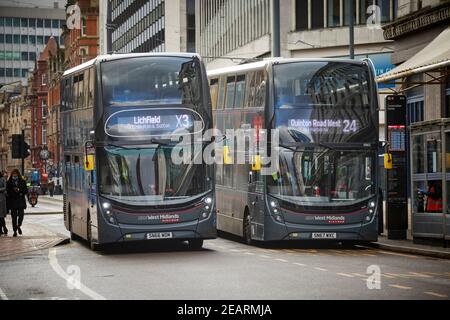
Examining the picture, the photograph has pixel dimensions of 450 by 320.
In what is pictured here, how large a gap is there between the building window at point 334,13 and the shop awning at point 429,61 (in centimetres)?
2245

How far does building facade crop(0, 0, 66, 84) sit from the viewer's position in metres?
176

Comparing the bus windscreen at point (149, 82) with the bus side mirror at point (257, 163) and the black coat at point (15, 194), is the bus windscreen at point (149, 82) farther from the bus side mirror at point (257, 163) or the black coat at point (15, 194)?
the black coat at point (15, 194)

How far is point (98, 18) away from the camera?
12000 centimetres

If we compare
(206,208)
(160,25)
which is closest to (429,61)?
(206,208)

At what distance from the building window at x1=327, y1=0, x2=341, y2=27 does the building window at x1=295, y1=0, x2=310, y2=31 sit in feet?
4.56

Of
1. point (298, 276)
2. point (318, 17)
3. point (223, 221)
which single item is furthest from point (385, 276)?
point (318, 17)

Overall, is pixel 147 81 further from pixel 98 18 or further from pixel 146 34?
pixel 98 18

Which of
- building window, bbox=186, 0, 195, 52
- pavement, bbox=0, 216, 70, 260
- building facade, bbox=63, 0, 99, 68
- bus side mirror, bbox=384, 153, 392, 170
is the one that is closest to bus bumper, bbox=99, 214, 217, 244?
pavement, bbox=0, 216, 70, 260

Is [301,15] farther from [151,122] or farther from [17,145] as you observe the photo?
[151,122]

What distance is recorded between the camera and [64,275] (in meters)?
18.8

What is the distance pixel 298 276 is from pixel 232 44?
166ft

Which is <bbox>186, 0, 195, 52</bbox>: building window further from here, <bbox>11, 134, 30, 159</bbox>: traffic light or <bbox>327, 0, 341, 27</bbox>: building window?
<bbox>11, 134, 30, 159</bbox>: traffic light

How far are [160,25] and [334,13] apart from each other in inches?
1284

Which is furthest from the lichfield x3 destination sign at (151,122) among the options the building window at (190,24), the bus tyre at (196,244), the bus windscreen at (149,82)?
the building window at (190,24)
